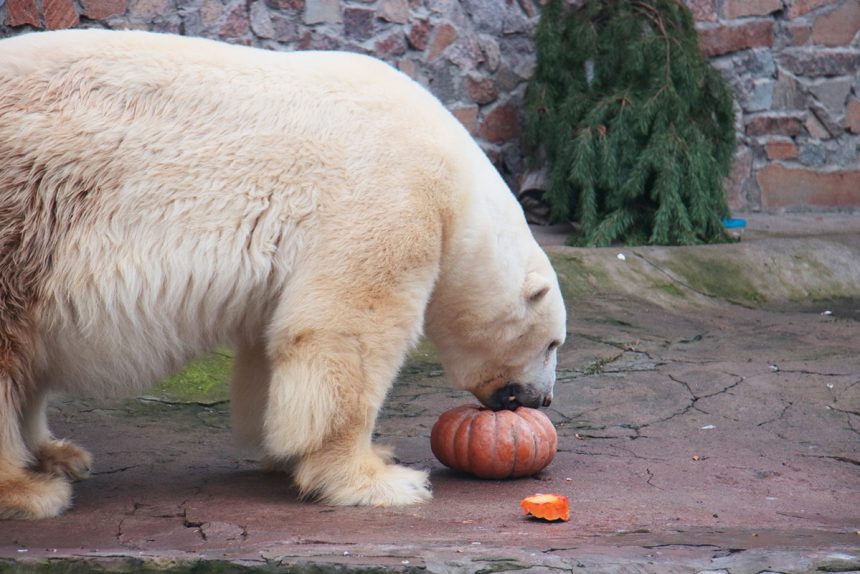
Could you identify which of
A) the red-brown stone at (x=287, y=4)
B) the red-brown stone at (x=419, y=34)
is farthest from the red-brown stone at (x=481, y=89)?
the red-brown stone at (x=287, y=4)

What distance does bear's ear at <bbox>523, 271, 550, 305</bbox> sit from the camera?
13.2 ft

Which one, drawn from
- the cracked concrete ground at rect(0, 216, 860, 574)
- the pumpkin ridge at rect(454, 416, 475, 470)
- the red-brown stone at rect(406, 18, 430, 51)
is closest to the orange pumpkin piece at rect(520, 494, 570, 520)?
the cracked concrete ground at rect(0, 216, 860, 574)

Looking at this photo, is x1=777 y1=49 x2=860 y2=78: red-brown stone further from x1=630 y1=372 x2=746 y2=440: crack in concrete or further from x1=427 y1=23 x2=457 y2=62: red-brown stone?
x1=630 y1=372 x2=746 y2=440: crack in concrete

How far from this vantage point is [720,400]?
511 cm

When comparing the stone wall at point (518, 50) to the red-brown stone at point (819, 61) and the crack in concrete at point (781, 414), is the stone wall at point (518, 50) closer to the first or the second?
the red-brown stone at point (819, 61)

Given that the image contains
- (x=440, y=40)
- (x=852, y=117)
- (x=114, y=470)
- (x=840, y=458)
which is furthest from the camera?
(x=852, y=117)

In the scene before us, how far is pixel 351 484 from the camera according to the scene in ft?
12.1

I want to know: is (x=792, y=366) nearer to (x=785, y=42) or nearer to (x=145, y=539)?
(x=145, y=539)

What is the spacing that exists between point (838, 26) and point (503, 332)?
5966 mm

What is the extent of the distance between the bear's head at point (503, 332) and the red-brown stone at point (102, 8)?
3930 mm

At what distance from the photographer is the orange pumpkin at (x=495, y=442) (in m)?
3.99

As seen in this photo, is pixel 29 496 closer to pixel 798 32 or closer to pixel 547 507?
pixel 547 507

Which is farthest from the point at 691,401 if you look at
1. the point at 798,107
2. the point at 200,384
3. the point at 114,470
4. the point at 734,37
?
the point at 798,107

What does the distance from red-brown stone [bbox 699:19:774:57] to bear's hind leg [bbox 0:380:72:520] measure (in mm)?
6434
